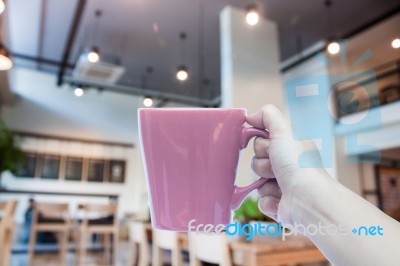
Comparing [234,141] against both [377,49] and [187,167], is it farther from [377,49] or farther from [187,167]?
[377,49]

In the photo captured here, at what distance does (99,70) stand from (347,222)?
4.90 metres

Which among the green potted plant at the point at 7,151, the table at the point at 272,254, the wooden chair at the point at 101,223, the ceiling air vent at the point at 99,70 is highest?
the ceiling air vent at the point at 99,70

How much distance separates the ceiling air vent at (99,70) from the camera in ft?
15.1

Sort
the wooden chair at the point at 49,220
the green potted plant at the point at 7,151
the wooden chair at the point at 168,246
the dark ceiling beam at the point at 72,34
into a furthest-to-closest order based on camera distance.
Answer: the green potted plant at the point at 7,151
the dark ceiling beam at the point at 72,34
the wooden chair at the point at 49,220
the wooden chair at the point at 168,246

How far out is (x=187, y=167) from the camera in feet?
0.83

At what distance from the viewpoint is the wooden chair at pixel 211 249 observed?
1.42 meters

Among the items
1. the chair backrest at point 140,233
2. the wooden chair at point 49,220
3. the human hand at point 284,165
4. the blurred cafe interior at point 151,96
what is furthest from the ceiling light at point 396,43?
the wooden chair at point 49,220

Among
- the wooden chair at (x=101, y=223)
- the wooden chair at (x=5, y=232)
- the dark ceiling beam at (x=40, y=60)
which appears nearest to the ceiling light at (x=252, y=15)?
the wooden chair at (x=5, y=232)

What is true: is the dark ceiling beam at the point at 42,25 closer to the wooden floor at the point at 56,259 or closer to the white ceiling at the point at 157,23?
the white ceiling at the point at 157,23

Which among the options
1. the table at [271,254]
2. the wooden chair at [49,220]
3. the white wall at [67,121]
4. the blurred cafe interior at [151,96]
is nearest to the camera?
the blurred cafe interior at [151,96]

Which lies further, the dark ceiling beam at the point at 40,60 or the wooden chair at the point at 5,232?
the dark ceiling beam at the point at 40,60

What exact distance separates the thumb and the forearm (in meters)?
0.05

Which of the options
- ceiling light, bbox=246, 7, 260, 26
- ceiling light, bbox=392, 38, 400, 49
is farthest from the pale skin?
ceiling light, bbox=246, 7, 260, 26

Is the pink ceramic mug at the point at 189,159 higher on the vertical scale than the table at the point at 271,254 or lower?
higher
